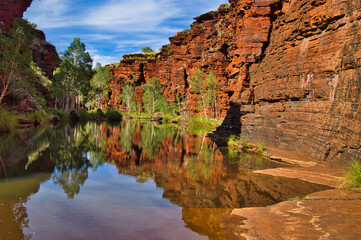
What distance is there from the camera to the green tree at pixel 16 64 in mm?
24516

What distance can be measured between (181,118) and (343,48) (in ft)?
148

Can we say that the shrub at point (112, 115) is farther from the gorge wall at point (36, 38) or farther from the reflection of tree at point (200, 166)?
the reflection of tree at point (200, 166)

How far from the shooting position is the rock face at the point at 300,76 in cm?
925

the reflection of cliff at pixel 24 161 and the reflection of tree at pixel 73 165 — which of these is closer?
the reflection of tree at pixel 73 165

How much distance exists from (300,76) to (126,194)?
11083 mm

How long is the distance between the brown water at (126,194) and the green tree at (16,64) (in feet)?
56.5

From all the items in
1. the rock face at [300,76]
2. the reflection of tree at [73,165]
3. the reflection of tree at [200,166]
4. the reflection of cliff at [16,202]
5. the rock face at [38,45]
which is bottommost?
the reflection of tree at [73,165]

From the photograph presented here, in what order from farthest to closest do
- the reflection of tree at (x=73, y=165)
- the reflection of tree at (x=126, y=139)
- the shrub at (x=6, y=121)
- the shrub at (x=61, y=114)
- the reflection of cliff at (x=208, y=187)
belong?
the shrub at (x=61, y=114)
the shrub at (x=6, y=121)
the reflection of tree at (x=126, y=139)
the reflection of tree at (x=73, y=165)
the reflection of cliff at (x=208, y=187)

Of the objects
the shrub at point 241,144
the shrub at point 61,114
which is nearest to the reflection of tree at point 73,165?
the shrub at point 241,144

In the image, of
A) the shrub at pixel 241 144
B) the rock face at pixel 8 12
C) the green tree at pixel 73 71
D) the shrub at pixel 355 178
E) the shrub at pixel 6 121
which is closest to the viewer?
the shrub at pixel 355 178

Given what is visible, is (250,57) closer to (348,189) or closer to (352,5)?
(352,5)

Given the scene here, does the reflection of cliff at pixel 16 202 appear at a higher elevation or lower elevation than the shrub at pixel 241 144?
lower

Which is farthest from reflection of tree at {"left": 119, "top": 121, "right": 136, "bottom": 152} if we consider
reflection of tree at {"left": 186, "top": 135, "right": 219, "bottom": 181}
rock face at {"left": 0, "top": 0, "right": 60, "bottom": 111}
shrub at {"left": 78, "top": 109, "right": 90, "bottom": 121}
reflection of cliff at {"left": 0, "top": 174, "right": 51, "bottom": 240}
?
rock face at {"left": 0, "top": 0, "right": 60, "bottom": 111}

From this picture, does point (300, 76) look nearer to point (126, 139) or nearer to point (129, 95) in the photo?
point (126, 139)
